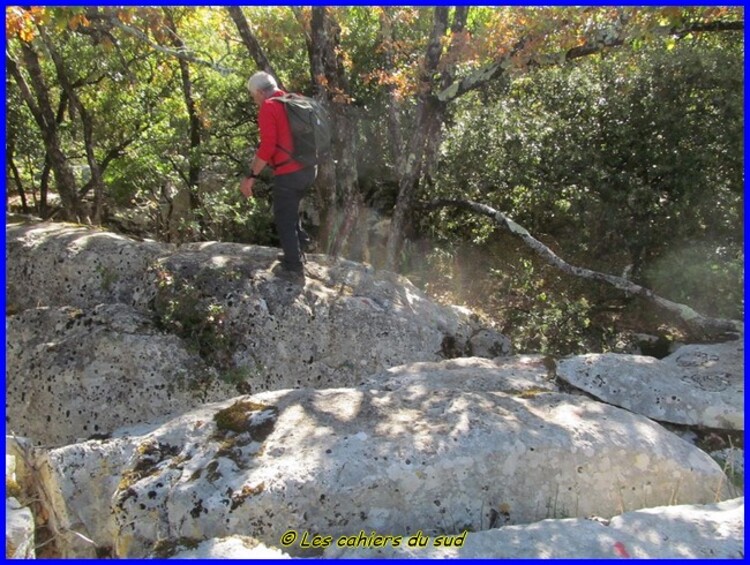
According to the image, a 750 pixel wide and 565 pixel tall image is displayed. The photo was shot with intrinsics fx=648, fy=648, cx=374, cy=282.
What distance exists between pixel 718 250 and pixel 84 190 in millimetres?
8702

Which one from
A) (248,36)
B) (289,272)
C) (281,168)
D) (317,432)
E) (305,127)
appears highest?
(248,36)

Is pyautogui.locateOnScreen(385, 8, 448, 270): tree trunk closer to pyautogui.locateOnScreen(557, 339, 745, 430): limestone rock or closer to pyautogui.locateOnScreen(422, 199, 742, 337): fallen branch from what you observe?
pyautogui.locateOnScreen(422, 199, 742, 337): fallen branch

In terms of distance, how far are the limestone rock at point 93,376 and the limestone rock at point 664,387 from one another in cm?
289

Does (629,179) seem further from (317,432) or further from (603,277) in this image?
(317,432)

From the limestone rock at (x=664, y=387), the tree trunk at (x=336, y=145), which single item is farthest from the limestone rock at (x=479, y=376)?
the tree trunk at (x=336, y=145)

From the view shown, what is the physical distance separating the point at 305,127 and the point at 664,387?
3.54m

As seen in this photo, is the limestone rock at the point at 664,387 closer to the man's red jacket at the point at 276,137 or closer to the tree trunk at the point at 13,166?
the man's red jacket at the point at 276,137

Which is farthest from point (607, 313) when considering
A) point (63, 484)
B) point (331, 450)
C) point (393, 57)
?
point (63, 484)

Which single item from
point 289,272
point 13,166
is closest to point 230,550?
point 289,272

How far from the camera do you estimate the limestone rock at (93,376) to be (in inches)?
195

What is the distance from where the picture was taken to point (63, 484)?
3688mm

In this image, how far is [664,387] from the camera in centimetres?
464

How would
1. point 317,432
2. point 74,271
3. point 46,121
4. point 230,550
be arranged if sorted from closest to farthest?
point 230,550, point 317,432, point 74,271, point 46,121

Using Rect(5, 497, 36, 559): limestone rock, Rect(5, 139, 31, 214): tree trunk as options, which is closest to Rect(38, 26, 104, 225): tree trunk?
Rect(5, 139, 31, 214): tree trunk
